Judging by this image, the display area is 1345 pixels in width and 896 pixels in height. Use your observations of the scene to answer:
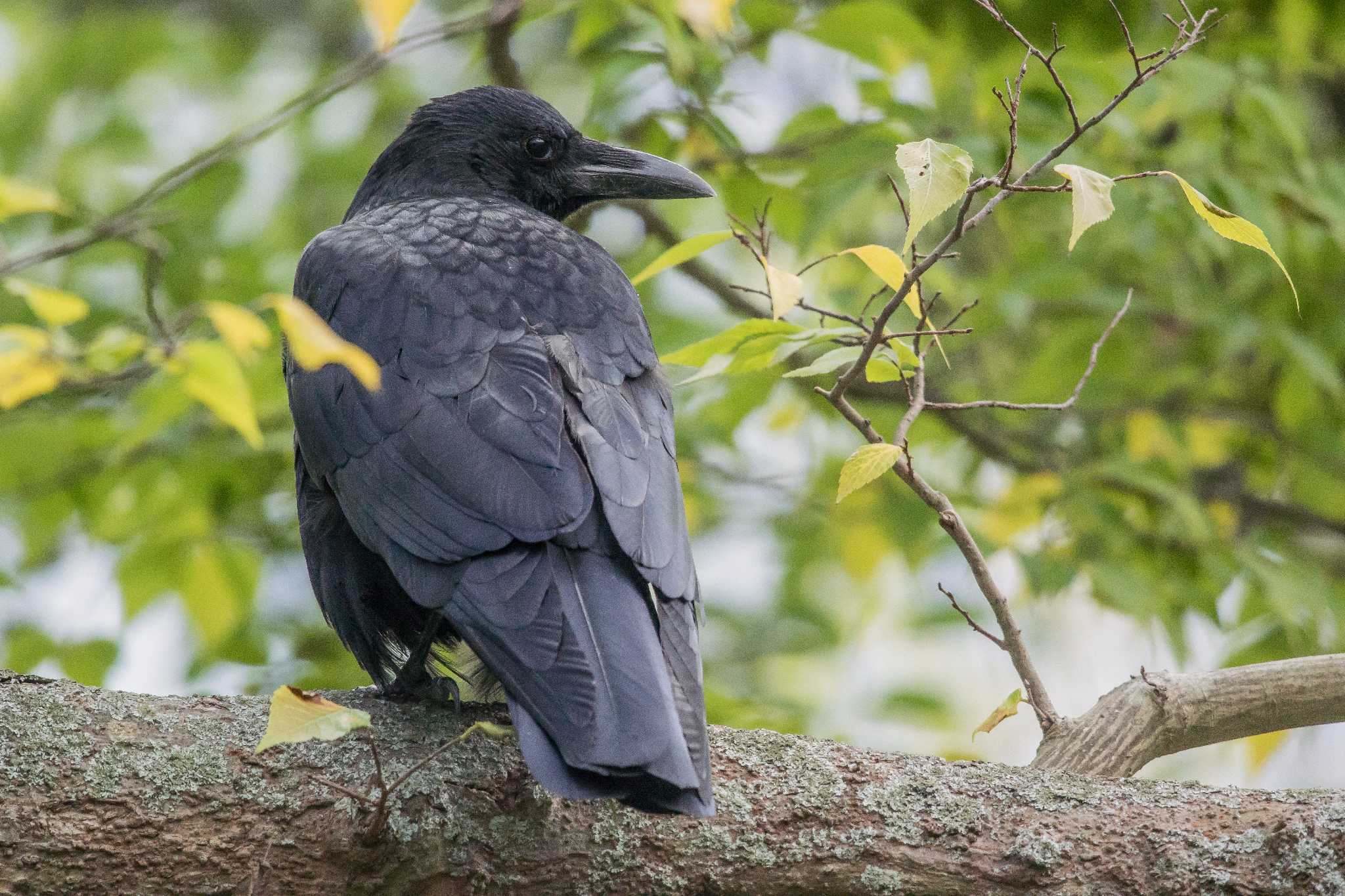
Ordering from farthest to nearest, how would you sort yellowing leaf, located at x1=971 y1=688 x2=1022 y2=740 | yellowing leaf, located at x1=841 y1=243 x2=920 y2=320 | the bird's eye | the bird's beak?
1. the bird's eye
2. the bird's beak
3. yellowing leaf, located at x1=971 y1=688 x2=1022 y2=740
4. yellowing leaf, located at x1=841 y1=243 x2=920 y2=320

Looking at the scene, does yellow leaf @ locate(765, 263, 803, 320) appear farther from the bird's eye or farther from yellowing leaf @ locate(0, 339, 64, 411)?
the bird's eye

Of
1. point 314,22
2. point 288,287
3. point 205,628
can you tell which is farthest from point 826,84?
point 314,22

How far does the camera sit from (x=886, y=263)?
2508mm

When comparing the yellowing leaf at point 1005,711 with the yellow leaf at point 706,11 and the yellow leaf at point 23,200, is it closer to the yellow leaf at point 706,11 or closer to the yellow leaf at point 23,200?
the yellow leaf at point 706,11

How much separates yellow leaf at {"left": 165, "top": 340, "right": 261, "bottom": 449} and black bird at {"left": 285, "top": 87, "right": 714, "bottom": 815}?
2.32ft

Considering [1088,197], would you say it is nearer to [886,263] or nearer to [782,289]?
[886,263]

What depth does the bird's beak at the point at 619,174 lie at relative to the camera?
3.90 m

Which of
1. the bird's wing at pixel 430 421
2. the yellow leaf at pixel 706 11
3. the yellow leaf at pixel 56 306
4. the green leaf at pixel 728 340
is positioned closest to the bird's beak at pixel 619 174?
the bird's wing at pixel 430 421

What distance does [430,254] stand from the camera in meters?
3.31

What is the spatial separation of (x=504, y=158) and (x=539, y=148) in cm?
11

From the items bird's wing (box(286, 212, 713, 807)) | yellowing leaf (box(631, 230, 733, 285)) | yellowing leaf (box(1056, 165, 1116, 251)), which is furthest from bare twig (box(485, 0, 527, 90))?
yellowing leaf (box(1056, 165, 1116, 251))

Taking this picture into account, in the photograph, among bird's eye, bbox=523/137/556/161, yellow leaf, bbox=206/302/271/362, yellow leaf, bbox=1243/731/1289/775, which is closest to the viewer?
yellow leaf, bbox=206/302/271/362

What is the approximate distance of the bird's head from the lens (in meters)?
3.98

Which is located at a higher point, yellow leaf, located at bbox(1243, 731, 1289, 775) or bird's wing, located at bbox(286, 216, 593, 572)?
yellow leaf, located at bbox(1243, 731, 1289, 775)
